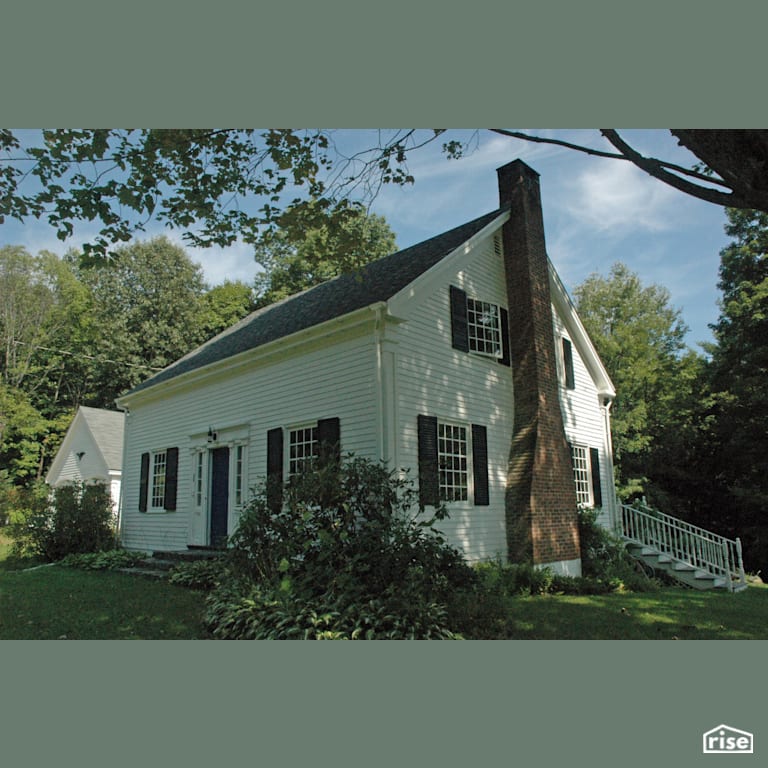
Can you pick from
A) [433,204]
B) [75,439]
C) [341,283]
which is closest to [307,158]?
[433,204]

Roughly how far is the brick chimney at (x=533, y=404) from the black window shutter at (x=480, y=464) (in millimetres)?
702

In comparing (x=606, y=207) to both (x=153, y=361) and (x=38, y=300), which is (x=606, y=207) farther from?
(x=153, y=361)

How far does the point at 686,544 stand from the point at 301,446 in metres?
9.25

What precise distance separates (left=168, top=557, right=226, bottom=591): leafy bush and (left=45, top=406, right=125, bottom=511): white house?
11.7 meters

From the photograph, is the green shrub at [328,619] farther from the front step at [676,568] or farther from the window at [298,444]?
the front step at [676,568]

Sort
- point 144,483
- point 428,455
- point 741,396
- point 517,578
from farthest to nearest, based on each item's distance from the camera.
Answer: point 741,396 < point 144,483 < point 428,455 < point 517,578

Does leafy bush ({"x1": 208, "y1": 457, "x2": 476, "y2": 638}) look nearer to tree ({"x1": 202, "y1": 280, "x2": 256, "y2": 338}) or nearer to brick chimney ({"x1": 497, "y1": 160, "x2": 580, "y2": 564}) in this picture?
brick chimney ({"x1": 497, "y1": 160, "x2": 580, "y2": 564})

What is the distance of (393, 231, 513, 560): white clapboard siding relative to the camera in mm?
9539

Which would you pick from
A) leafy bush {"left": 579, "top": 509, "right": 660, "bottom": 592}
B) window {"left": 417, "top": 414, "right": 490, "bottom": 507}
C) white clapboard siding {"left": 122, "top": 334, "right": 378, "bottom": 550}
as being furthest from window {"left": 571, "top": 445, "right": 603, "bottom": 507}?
white clapboard siding {"left": 122, "top": 334, "right": 378, "bottom": 550}

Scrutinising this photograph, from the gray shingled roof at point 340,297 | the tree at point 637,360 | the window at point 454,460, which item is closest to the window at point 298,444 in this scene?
the window at point 454,460

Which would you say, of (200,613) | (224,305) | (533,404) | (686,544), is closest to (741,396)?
(686,544)

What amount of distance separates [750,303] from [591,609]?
17.0m

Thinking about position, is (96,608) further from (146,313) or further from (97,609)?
(146,313)

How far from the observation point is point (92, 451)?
2238cm
